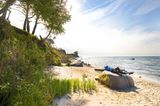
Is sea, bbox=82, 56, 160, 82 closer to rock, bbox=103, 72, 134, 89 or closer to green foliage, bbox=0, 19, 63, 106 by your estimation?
rock, bbox=103, 72, 134, 89

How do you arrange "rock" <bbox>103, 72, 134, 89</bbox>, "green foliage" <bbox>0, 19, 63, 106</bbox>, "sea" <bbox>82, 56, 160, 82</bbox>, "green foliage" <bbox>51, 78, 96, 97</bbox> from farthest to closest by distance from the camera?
"sea" <bbox>82, 56, 160, 82</bbox>, "rock" <bbox>103, 72, 134, 89</bbox>, "green foliage" <bbox>51, 78, 96, 97</bbox>, "green foliage" <bbox>0, 19, 63, 106</bbox>


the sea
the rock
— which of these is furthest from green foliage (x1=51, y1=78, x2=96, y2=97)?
the sea

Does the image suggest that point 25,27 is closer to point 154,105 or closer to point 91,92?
point 91,92

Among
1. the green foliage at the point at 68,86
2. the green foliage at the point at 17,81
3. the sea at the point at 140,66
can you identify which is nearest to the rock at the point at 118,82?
the green foliage at the point at 68,86

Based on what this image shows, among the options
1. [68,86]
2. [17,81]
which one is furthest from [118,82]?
[17,81]

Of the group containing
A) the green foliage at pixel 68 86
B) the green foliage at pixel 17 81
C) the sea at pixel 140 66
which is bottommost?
the sea at pixel 140 66

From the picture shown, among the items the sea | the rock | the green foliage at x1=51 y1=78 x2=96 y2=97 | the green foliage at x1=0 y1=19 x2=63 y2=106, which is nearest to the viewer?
the green foliage at x1=0 y1=19 x2=63 y2=106

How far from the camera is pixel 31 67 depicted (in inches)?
291

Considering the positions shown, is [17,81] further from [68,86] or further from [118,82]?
[118,82]

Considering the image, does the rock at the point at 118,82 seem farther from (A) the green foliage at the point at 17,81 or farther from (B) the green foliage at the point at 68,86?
(A) the green foliage at the point at 17,81

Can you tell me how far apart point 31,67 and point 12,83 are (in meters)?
1.38

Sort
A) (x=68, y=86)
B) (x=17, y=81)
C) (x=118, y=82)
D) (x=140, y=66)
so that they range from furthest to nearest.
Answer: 1. (x=140, y=66)
2. (x=118, y=82)
3. (x=68, y=86)
4. (x=17, y=81)

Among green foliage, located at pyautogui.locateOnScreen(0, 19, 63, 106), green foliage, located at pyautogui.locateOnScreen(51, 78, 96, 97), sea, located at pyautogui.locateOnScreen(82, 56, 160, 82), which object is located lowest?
sea, located at pyautogui.locateOnScreen(82, 56, 160, 82)

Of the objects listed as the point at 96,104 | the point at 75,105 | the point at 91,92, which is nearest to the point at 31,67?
the point at 75,105
